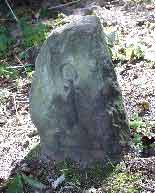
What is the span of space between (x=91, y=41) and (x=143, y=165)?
3.49 ft

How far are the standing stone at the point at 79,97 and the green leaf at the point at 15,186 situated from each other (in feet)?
1.18

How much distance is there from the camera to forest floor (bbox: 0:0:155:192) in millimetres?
4102

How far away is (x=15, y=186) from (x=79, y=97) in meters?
0.90

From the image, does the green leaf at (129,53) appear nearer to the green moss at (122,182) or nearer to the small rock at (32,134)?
the small rock at (32,134)

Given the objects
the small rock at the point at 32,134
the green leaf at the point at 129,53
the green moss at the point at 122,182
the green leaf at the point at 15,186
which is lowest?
the green leaf at the point at 15,186

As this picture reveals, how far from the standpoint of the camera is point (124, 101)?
4.96 metres

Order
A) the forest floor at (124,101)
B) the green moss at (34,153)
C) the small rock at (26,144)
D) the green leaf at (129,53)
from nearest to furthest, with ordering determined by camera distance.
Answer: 1. the forest floor at (124,101)
2. the green moss at (34,153)
3. the small rock at (26,144)
4. the green leaf at (129,53)

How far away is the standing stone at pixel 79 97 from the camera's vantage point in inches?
155

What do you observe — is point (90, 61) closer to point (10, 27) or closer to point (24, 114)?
point (24, 114)

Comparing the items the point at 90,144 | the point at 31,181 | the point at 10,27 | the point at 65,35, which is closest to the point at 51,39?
the point at 65,35

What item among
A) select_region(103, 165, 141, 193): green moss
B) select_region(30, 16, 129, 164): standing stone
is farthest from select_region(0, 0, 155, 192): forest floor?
select_region(30, 16, 129, 164): standing stone

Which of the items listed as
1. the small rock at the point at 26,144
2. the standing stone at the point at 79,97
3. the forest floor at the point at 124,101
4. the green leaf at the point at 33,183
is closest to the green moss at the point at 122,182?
the forest floor at the point at 124,101

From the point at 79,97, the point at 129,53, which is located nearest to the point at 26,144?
the point at 79,97

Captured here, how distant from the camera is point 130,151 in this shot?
14.0ft
